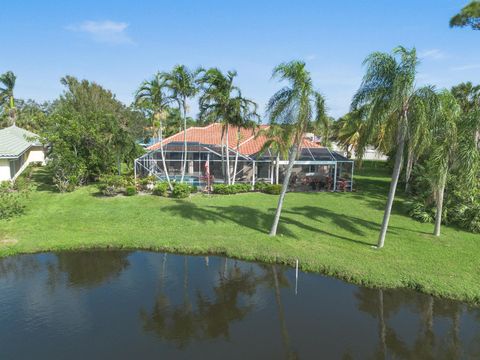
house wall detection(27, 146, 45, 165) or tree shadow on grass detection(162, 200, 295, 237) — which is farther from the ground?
house wall detection(27, 146, 45, 165)

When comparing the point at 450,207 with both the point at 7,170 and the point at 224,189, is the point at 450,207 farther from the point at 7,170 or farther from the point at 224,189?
the point at 7,170

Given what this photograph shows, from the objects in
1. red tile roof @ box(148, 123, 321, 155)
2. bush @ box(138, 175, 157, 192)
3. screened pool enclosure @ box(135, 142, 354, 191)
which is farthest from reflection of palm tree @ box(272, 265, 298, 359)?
red tile roof @ box(148, 123, 321, 155)

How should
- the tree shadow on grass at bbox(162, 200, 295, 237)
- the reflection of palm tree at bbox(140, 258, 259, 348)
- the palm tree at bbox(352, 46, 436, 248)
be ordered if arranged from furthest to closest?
the tree shadow on grass at bbox(162, 200, 295, 237) → the palm tree at bbox(352, 46, 436, 248) → the reflection of palm tree at bbox(140, 258, 259, 348)

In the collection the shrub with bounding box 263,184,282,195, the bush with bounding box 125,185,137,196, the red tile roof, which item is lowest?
the bush with bounding box 125,185,137,196

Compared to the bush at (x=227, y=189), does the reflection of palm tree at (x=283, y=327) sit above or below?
below

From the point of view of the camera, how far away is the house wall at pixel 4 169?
86.7ft

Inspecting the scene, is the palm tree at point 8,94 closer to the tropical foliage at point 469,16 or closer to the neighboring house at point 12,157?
the neighboring house at point 12,157

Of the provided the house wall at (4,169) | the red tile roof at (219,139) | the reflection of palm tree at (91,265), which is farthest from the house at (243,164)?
the reflection of palm tree at (91,265)

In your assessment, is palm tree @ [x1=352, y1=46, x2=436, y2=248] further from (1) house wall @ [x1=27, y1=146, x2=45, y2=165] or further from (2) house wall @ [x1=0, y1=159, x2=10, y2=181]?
(1) house wall @ [x1=27, y1=146, x2=45, y2=165]

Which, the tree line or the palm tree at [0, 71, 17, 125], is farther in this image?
the palm tree at [0, 71, 17, 125]

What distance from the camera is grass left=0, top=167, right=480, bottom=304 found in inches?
528

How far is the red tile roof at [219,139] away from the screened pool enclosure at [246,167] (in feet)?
3.53

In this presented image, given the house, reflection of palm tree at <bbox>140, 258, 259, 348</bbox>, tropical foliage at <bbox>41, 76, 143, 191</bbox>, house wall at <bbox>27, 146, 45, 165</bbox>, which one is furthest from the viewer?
house wall at <bbox>27, 146, 45, 165</bbox>

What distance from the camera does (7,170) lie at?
26734mm
